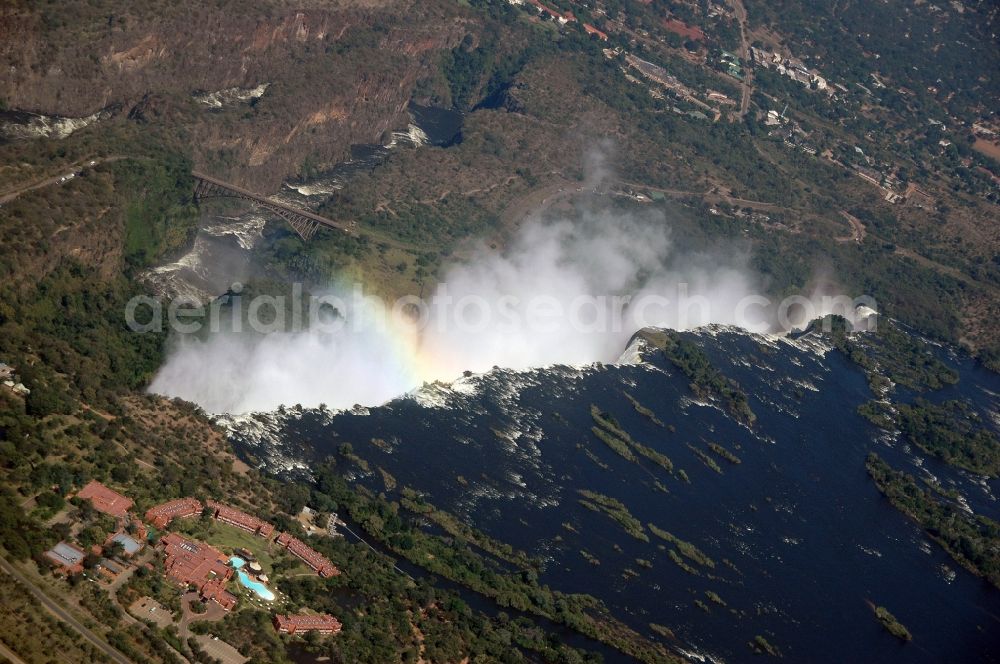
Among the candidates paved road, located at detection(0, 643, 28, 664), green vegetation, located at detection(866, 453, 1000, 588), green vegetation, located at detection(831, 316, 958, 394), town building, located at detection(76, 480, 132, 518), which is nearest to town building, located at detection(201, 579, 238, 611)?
town building, located at detection(76, 480, 132, 518)

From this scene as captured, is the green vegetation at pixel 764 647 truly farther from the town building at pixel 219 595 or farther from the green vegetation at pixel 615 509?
the town building at pixel 219 595

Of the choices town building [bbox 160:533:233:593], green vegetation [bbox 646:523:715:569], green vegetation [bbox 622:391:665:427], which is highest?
green vegetation [bbox 622:391:665:427]

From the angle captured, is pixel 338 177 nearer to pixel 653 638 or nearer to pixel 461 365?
pixel 461 365

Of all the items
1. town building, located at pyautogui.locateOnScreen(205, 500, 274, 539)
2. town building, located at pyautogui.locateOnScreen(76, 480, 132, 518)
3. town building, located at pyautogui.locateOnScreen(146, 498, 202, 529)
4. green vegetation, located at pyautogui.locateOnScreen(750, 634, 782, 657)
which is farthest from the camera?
green vegetation, located at pyautogui.locateOnScreen(750, 634, 782, 657)

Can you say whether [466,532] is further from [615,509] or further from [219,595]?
[219,595]

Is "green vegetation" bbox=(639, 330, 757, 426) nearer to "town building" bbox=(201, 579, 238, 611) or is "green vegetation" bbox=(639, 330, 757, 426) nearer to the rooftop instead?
"town building" bbox=(201, 579, 238, 611)

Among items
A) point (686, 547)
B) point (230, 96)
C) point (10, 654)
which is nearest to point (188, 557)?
point (10, 654)

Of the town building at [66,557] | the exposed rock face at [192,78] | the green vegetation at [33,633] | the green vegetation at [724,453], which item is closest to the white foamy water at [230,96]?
the exposed rock face at [192,78]
